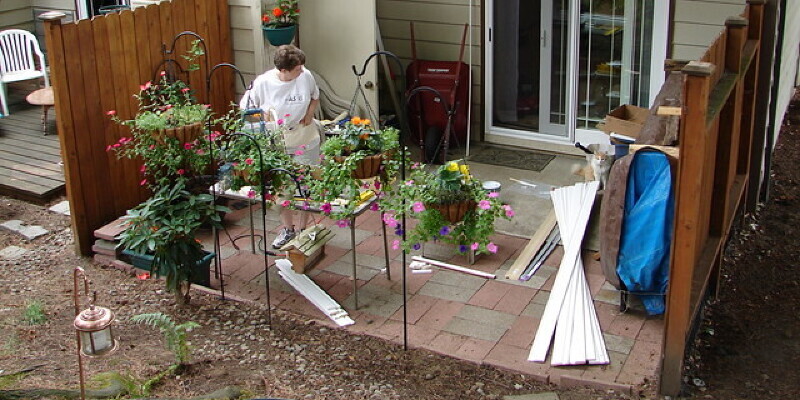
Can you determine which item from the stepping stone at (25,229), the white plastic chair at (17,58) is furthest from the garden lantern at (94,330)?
the white plastic chair at (17,58)

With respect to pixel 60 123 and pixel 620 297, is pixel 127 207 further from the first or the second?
pixel 620 297

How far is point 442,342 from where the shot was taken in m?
5.61

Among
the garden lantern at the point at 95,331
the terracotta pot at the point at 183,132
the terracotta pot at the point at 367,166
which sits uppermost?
the terracotta pot at the point at 183,132

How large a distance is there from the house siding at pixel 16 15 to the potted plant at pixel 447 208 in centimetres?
660

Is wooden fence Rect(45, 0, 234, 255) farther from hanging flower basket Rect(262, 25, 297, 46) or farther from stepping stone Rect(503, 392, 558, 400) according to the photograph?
stepping stone Rect(503, 392, 558, 400)

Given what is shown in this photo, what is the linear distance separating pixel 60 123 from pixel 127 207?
0.94 m

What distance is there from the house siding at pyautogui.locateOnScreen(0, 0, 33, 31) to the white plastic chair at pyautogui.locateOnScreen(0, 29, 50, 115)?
1.55 ft

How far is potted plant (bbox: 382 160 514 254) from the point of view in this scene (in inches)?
231

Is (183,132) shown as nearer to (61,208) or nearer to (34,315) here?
(34,315)

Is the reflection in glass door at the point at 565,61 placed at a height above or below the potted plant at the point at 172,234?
above

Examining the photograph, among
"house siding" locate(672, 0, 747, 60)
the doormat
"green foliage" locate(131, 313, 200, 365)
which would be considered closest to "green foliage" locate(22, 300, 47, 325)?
"green foliage" locate(131, 313, 200, 365)

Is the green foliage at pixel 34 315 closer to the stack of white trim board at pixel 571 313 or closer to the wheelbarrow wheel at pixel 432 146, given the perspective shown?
the stack of white trim board at pixel 571 313

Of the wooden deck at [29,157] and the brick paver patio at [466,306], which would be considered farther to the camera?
the wooden deck at [29,157]

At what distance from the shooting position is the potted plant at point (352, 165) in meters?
5.92
